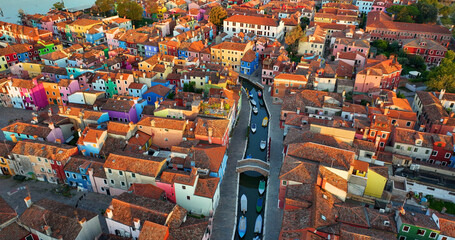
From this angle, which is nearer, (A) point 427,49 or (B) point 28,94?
(B) point 28,94

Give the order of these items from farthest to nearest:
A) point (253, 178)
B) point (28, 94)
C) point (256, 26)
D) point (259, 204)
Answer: point (256, 26) < point (28, 94) < point (253, 178) < point (259, 204)

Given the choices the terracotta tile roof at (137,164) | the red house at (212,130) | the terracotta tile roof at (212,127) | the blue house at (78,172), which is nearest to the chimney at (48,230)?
the terracotta tile roof at (137,164)

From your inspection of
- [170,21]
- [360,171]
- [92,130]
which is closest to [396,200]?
[360,171]

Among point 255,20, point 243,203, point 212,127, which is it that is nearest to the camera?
point 243,203

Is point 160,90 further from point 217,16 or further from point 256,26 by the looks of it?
point 217,16

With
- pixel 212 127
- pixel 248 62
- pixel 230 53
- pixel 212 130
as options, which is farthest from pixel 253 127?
pixel 230 53

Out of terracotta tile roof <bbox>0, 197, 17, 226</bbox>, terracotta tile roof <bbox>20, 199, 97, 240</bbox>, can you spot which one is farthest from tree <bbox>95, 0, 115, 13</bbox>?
terracotta tile roof <bbox>20, 199, 97, 240</bbox>

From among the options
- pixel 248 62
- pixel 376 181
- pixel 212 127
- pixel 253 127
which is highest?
pixel 248 62
